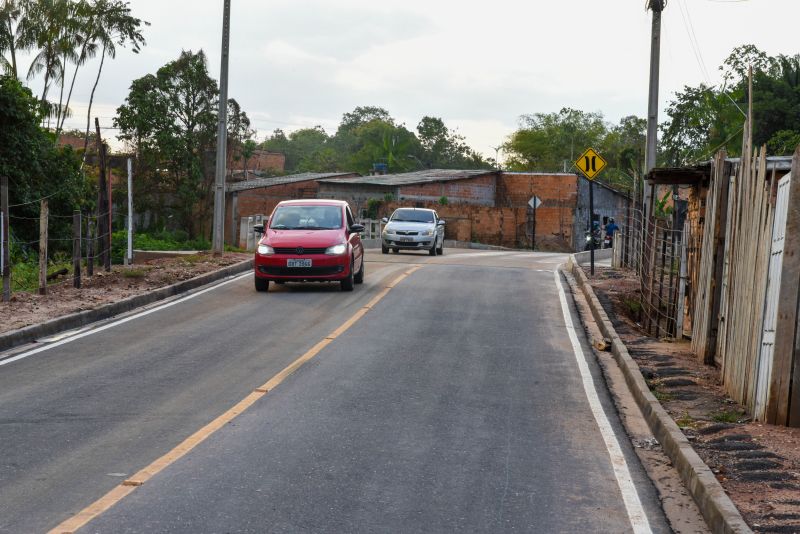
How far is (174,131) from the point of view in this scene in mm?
50781

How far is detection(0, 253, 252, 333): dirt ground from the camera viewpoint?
14.3 m

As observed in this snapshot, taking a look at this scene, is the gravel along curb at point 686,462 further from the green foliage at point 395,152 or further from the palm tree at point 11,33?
the green foliage at point 395,152

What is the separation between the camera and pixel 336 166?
4018 inches

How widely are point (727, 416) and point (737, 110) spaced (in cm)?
4626

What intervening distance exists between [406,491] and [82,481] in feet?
6.92

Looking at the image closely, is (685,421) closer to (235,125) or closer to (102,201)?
(102,201)

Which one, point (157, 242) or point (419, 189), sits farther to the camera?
point (419, 189)

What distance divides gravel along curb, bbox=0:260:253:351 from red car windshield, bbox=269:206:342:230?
6.94ft

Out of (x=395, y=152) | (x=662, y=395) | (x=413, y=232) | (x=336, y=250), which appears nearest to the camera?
(x=662, y=395)

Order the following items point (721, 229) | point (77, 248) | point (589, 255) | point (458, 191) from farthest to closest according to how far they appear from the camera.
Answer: point (458, 191), point (589, 255), point (77, 248), point (721, 229)

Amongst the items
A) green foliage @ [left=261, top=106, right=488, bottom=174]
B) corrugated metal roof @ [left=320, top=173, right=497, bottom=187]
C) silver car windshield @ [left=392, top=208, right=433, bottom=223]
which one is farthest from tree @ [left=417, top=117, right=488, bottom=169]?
silver car windshield @ [left=392, top=208, right=433, bottom=223]

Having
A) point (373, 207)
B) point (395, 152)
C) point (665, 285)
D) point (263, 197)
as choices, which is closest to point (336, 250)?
point (665, 285)

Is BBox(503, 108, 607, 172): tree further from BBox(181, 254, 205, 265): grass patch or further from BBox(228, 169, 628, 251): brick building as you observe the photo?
BBox(181, 254, 205, 265): grass patch

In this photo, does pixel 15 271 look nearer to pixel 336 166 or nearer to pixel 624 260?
pixel 624 260
